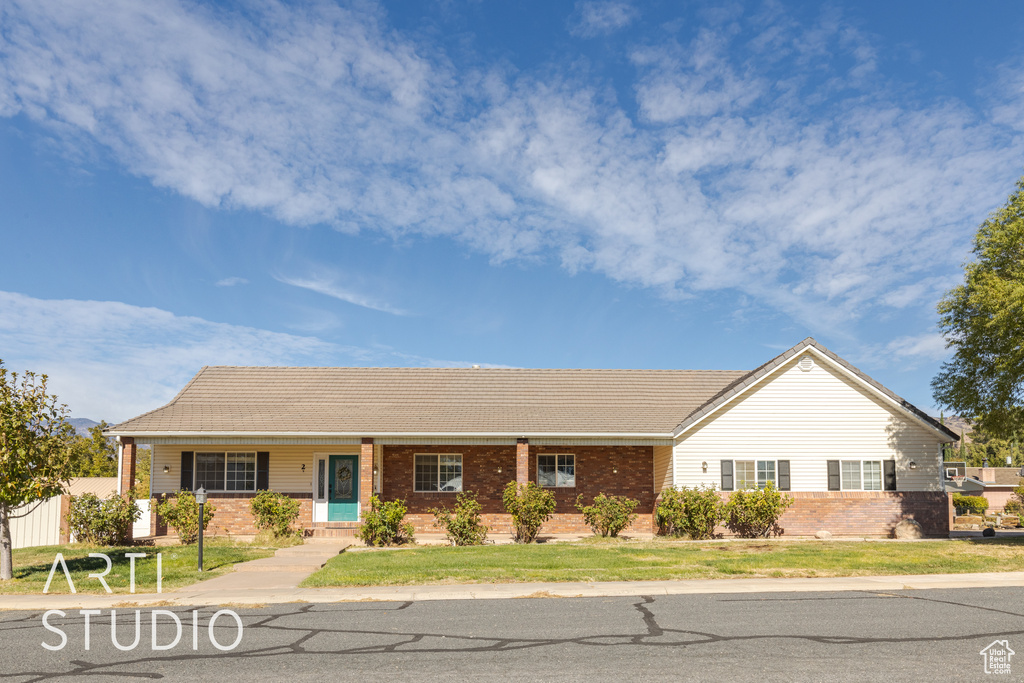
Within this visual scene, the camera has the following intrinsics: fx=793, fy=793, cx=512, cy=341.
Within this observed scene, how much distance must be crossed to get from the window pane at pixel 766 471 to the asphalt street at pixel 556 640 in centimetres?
1094

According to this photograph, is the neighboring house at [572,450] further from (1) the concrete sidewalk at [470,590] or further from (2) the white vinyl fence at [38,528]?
(1) the concrete sidewalk at [470,590]

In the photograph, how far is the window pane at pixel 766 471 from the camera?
22797 mm

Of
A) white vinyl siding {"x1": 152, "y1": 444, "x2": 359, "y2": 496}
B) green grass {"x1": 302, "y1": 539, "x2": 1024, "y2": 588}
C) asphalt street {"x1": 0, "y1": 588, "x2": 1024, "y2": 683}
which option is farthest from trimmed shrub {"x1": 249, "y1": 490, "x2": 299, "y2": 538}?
asphalt street {"x1": 0, "y1": 588, "x2": 1024, "y2": 683}

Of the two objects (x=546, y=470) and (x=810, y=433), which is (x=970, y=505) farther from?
(x=546, y=470)

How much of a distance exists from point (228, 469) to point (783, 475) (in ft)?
53.8

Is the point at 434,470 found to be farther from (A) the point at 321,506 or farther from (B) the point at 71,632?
(B) the point at 71,632

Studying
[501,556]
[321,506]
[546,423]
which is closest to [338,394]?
[321,506]

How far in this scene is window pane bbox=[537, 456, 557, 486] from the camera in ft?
79.7

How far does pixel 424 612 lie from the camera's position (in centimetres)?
1085

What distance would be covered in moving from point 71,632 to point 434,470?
15091 millimetres

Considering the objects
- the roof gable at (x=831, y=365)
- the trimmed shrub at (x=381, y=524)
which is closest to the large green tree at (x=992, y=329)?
the roof gable at (x=831, y=365)

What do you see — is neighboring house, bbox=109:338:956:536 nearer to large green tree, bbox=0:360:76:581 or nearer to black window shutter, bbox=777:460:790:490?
black window shutter, bbox=777:460:790:490

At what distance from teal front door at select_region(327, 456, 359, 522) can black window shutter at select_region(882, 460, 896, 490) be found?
15484mm

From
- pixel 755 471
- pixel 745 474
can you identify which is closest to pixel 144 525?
pixel 745 474
